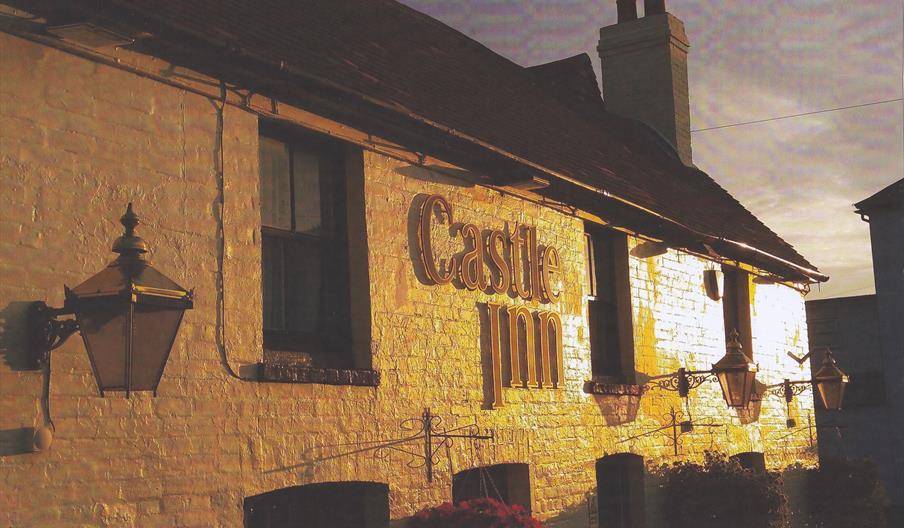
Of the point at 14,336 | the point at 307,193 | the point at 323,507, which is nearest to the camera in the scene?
the point at 14,336

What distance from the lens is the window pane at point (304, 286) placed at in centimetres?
911

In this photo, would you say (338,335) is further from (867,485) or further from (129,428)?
(867,485)

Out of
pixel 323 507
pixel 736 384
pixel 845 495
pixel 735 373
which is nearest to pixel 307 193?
pixel 323 507

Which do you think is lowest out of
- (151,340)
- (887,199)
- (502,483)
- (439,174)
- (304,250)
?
(502,483)

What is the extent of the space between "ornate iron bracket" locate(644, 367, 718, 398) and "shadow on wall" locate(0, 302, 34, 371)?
9192mm

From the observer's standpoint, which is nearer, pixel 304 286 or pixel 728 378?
pixel 304 286

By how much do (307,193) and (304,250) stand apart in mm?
455

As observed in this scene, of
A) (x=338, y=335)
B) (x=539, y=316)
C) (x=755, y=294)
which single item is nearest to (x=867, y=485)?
(x=755, y=294)

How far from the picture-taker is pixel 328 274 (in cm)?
952

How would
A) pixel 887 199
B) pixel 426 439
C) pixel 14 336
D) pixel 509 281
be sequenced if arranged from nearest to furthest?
pixel 14 336 → pixel 426 439 → pixel 509 281 → pixel 887 199

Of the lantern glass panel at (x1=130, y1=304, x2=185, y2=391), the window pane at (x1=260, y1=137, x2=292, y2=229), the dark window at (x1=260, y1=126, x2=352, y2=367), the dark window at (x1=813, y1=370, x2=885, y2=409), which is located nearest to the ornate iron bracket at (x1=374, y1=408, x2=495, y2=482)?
the dark window at (x1=260, y1=126, x2=352, y2=367)

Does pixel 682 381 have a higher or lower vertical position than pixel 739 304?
lower

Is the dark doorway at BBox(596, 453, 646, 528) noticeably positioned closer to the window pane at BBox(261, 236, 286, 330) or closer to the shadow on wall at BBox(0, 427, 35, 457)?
the window pane at BBox(261, 236, 286, 330)

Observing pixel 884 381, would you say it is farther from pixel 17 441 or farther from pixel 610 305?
pixel 17 441
